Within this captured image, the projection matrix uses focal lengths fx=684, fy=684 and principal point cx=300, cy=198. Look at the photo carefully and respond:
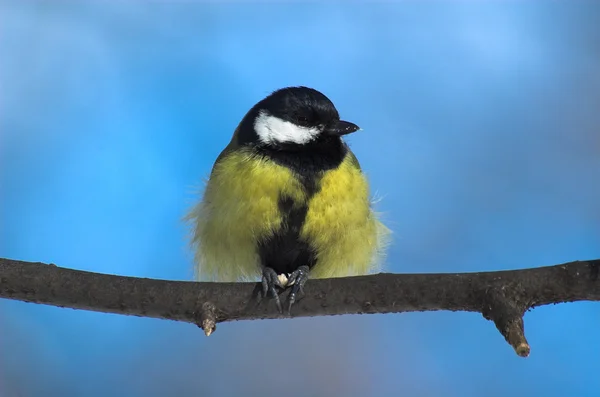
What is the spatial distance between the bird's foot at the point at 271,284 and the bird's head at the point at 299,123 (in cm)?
25

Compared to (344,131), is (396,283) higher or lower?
lower

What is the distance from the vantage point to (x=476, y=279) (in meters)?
1.04

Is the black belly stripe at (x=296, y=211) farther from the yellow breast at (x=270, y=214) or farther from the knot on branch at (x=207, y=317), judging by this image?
the knot on branch at (x=207, y=317)

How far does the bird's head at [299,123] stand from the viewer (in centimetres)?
137

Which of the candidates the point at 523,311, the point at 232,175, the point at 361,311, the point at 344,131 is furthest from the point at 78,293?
the point at 523,311

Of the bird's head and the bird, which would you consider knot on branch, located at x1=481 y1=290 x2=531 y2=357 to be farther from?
the bird's head

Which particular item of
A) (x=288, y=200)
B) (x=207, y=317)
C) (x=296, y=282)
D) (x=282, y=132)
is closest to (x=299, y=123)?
(x=282, y=132)

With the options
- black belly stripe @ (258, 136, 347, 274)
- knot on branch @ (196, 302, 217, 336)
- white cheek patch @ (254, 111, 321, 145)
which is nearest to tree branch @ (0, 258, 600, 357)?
knot on branch @ (196, 302, 217, 336)

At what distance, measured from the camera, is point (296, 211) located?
1308 mm

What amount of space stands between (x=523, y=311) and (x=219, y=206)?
0.63m

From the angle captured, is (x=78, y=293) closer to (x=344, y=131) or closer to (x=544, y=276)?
(x=344, y=131)

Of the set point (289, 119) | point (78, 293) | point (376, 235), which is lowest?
point (78, 293)

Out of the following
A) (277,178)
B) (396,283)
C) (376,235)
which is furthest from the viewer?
(376,235)

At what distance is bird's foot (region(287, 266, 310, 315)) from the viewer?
1180 mm
